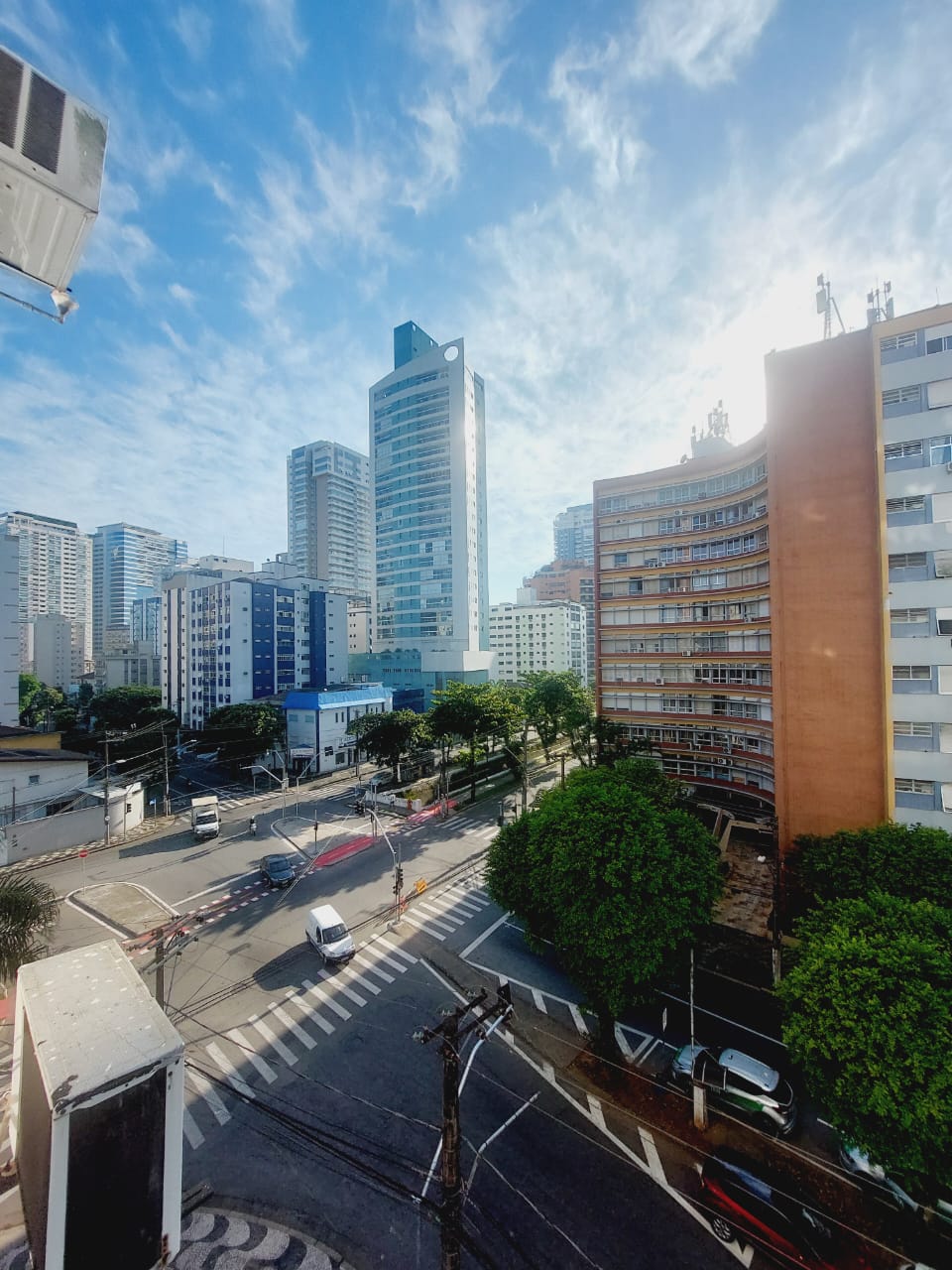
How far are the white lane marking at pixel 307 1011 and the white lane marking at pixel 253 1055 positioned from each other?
131 centimetres

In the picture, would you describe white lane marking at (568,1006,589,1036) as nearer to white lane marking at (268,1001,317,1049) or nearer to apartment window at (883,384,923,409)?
white lane marking at (268,1001,317,1049)

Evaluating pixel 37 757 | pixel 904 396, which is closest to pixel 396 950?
pixel 37 757

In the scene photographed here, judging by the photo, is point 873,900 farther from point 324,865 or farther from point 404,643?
point 404,643

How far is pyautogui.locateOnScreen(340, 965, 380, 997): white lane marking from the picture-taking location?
67.0 feet

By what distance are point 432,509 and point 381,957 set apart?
258 feet

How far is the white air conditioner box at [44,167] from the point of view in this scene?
173 inches

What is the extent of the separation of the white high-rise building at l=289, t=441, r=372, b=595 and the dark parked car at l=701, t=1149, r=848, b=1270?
143 metres

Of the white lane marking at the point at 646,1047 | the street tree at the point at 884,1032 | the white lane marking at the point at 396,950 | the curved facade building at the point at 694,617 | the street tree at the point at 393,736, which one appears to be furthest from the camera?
the street tree at the point at 393,736

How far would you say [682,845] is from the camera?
1880 centimetres

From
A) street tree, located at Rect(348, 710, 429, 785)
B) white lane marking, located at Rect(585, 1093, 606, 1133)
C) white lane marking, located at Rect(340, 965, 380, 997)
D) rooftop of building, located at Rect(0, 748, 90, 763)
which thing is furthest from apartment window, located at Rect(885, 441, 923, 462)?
rooftop of building, located at Rect(0, 748, 90, 763)

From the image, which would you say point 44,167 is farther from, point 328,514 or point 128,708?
point 328,514

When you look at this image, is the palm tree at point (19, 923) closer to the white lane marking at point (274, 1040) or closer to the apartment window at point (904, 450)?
the white lane marking at point (274, 1040)

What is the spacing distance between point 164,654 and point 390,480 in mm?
47505

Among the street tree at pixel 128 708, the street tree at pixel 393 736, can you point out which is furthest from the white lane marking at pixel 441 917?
the street tree at pixel 128 708
